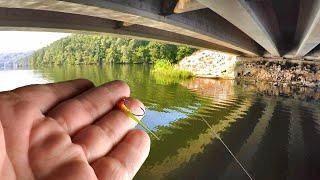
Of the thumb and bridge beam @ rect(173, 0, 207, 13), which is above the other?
bridge beam @ rect(173, 0, 207, 13)

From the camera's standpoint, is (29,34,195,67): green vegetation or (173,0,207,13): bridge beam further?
(29,34,195,67): green vegetation

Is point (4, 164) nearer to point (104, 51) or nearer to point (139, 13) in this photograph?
point (139, 13)

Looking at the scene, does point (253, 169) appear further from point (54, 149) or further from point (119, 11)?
point (54, 149)

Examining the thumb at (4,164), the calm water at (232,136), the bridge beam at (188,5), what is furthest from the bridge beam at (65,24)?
the thumb at (4,164)

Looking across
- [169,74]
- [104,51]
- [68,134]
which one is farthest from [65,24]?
[104,51]

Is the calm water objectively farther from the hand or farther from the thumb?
the thumb

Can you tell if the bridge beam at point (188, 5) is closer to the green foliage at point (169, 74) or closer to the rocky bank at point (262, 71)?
the rocky bank at point (262, 71)

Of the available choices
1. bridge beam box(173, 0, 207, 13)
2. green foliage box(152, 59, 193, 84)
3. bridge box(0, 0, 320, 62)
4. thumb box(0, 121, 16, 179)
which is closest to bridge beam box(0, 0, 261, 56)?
bridge box(0, 0, 320, 62)
